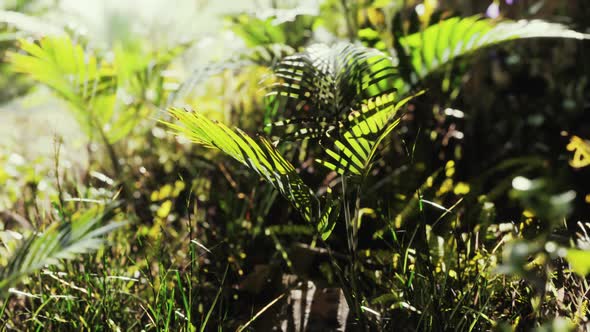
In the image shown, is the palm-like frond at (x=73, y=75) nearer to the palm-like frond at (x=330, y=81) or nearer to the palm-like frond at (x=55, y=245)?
the palm-like frond at (x=330, y=81)

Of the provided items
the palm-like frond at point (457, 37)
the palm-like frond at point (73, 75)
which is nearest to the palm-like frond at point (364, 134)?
the palm-like frond at point (457, 37)

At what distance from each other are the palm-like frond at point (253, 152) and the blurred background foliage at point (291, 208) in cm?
7

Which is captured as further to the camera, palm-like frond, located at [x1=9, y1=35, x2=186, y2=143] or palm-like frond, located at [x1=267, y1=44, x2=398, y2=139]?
palm-like frond, located at [x1=9, y1=35, x2=186, y2=143]

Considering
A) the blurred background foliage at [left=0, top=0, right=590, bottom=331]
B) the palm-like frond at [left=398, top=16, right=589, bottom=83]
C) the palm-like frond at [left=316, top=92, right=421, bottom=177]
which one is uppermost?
the palm-like frond at [left=398, top=16, right=589, bottom=83]

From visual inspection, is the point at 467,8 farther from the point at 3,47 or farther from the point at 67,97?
the point at 3,47

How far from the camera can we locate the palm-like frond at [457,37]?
4.77ft

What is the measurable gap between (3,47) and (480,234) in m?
3.24

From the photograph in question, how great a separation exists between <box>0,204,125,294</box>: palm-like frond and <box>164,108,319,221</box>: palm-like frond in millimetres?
235

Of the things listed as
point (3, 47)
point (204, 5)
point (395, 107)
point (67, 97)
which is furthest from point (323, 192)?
point (204, 5)

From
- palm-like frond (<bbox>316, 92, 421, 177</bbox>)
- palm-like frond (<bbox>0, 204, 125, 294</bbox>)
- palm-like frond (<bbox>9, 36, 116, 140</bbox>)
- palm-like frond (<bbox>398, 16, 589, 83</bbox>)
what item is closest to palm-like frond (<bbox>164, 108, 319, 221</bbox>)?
palm-like frond (<bbox>316, 92, 421, 177</bbox>)

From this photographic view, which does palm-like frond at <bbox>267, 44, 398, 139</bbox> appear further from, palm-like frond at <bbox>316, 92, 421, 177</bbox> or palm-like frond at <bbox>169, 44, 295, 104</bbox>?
palm-like frond at <bbox>169, 44, 295, 104</bbox>

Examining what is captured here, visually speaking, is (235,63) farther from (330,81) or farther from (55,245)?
(55,245)

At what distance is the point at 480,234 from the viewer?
121 cm

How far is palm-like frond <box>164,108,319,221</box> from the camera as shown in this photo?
0.94 metres
